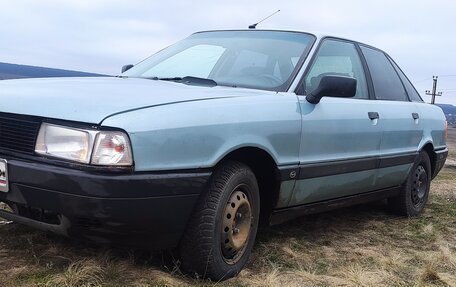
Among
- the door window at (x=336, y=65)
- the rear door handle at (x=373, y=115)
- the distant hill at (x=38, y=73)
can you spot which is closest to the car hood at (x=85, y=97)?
the door window at (x=336, y=65)

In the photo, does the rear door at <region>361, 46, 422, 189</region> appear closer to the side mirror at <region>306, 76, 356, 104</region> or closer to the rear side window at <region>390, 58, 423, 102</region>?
the rear side window at <region>390, 58, 423, 102</region>

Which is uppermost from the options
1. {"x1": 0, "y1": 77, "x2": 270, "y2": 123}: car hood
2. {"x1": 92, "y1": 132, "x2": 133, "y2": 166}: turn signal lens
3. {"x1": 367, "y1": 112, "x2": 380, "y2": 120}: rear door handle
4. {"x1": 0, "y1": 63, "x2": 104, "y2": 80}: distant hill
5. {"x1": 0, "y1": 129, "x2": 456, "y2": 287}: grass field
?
{"x1": 0, "y1": 63, "x2": 104, "y2": 80}: distant hill

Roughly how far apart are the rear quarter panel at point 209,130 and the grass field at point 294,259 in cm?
68

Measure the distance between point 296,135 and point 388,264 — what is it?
114cm

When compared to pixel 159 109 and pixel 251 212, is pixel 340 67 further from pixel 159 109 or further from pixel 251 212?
pixel 159 109

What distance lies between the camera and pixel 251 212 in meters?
3.39

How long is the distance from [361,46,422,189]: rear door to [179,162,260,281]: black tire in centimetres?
176

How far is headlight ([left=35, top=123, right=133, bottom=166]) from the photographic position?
2.61 meters

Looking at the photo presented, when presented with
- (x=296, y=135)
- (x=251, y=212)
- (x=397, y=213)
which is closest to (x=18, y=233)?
(x=251, y=212)

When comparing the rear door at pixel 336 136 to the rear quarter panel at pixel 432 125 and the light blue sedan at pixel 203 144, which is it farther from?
the rear quarter panel at pixel 432 125

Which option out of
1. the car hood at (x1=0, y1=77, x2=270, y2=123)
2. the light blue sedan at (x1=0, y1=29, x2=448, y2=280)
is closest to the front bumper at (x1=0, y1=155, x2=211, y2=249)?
the light blue sedan at (x1=0, y1=29, x2=448, y2=280)

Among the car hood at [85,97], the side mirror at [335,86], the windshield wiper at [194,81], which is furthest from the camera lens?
the windshield wiper at [194,81]

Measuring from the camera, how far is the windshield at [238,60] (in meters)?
3.87

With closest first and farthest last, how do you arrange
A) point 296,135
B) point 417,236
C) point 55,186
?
point 55,186, point 296,135, point 417,236
